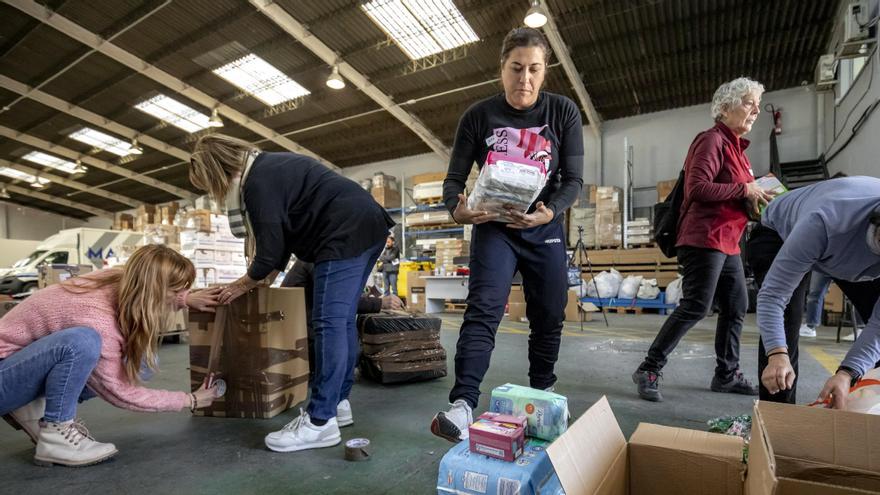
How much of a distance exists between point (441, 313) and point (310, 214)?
6799mm

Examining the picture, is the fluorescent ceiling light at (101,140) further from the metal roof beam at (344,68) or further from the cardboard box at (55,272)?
the cardboard box at (55,272)

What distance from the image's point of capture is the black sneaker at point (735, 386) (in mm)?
2221

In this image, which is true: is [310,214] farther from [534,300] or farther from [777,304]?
[777,304]

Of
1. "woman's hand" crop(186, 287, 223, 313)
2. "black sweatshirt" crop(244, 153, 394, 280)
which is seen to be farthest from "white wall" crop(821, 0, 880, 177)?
"woman's hand" crop(186, 287, 223, 313)

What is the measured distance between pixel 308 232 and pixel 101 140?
15.1 m

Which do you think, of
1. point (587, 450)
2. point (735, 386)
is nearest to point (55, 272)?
point (587, 450)

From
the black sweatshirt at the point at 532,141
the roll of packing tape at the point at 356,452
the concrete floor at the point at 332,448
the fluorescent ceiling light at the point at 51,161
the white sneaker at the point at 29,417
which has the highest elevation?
the fluorescent ceiling light at the point at 51,161

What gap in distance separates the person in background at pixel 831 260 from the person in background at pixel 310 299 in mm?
1694

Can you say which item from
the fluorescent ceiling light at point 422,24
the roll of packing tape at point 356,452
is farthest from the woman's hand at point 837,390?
the fluorescent ceiling light at point 422,24

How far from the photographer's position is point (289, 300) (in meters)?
2.01

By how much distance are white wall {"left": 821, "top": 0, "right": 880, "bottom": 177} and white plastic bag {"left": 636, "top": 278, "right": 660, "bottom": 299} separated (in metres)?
2.93

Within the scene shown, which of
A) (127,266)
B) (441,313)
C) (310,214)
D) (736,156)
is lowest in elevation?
(441,313)

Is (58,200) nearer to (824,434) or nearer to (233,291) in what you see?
(233,291)

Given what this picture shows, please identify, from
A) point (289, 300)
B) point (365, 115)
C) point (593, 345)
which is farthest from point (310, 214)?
point (365, 115)
